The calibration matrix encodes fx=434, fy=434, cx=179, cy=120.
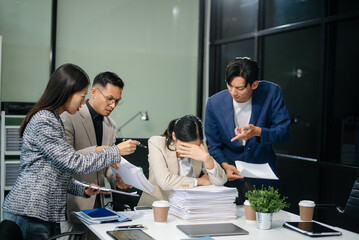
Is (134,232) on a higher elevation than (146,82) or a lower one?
lower

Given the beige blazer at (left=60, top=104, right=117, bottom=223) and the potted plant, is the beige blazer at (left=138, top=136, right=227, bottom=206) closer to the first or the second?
the beige blazer at (left=60, top=104, right=117, bottom=223)

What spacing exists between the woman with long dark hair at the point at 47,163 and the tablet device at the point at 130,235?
0.93 ft

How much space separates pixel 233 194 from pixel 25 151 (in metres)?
1.09

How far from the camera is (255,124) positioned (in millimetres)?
2842

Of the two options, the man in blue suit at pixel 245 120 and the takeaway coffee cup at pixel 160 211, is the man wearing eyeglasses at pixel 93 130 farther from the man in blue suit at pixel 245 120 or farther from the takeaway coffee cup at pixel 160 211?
the man in blue suit at pixel 245 120

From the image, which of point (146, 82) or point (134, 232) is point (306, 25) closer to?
point (146, 82)

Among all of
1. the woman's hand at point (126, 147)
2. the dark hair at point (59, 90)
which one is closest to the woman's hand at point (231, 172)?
the woman's hand at point (126, 147)

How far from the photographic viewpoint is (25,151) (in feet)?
6.54

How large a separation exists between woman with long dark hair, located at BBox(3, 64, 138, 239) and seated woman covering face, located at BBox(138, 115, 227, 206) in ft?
1.97

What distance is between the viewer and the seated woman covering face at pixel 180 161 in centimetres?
250

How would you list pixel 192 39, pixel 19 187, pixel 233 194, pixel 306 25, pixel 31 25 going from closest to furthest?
pixel 19 187 < pixel 233 194 < pixel 306 25 < pixel 31 25 < pixel 192 39

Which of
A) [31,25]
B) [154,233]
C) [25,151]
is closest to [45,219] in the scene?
[25,151]

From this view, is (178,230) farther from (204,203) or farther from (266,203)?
(266,203)

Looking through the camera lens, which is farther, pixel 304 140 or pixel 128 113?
pixel 128 113
